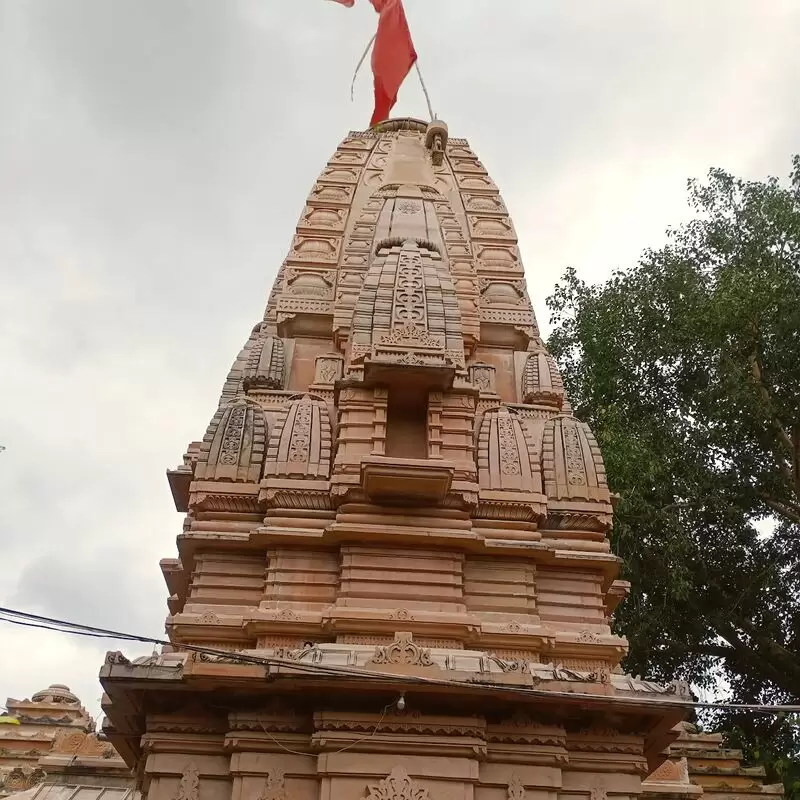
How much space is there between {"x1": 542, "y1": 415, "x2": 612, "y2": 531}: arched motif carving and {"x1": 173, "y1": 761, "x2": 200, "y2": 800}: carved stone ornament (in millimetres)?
5067

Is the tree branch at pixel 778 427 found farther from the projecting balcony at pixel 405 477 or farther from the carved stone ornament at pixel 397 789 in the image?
the carved stone ornament at pixel 397 789

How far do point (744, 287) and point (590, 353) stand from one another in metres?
4.16

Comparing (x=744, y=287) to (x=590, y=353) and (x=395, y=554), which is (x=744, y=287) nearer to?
(x=590, y=353)

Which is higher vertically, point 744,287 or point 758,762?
point 744,287

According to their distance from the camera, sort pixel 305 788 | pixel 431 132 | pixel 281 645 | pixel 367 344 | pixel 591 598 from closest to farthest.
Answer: pixel 305 788 → pixel 281 645 → pixel 591 598 → pixel 367 344 → pixel 431 132

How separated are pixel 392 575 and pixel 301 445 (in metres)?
2.07

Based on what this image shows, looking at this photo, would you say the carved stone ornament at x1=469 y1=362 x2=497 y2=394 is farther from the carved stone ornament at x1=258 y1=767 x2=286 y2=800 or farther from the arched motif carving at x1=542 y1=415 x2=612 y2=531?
the carved stone ornament at x1=258 y1=767 x2=286 y2=800

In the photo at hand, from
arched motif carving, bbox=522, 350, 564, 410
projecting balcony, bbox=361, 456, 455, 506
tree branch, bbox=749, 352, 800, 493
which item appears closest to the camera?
projecting balcony, bbox=361, 456, 455, 506

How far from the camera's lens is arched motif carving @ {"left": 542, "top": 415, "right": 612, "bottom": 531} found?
437 inches

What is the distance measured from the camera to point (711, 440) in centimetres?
2086

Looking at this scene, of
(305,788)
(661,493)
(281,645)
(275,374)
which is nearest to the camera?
(305,788)

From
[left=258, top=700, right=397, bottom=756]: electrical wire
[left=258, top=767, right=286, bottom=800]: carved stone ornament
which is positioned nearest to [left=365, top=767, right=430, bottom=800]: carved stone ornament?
[left=258, top=700, right=397, bottom=756]: electrical wire

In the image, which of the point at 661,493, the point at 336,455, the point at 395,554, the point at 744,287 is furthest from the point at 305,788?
the point at 744,287

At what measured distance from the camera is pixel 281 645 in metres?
9.77
